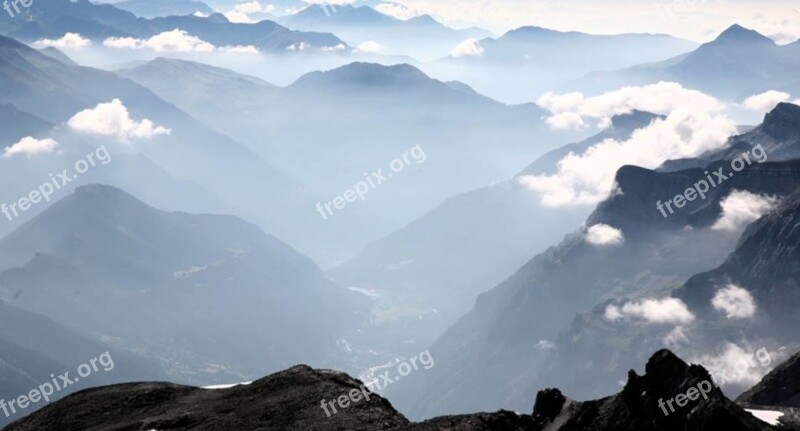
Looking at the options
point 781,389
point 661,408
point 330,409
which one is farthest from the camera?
point 781,389

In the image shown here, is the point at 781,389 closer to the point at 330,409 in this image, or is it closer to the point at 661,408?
the point at 661,408

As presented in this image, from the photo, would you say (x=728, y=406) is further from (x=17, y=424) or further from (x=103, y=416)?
(x=17, y=424)

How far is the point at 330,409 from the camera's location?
4728 cm

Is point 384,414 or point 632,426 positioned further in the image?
point 384,414

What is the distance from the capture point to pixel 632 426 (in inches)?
1480

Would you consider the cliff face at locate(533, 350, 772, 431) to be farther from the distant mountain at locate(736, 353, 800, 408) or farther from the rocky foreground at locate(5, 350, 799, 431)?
the distant mountain at locate(736, 353, 800, 408)

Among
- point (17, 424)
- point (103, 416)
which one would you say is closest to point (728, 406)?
point (103, 416)

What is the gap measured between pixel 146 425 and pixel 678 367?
33.2 meters

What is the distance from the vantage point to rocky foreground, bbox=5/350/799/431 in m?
36.8

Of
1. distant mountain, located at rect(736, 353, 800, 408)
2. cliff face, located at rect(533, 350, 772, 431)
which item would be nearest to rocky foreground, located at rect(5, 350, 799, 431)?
cliff face, located at rect(533, 350, 772, 431)

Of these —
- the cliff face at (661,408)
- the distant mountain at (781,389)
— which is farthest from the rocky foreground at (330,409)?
the distant mountain at (781,389)

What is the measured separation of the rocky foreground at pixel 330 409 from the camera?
36750mm

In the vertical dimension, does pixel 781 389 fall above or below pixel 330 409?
below

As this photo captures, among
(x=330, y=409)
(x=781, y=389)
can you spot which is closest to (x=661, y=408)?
(x=330, y=409)
